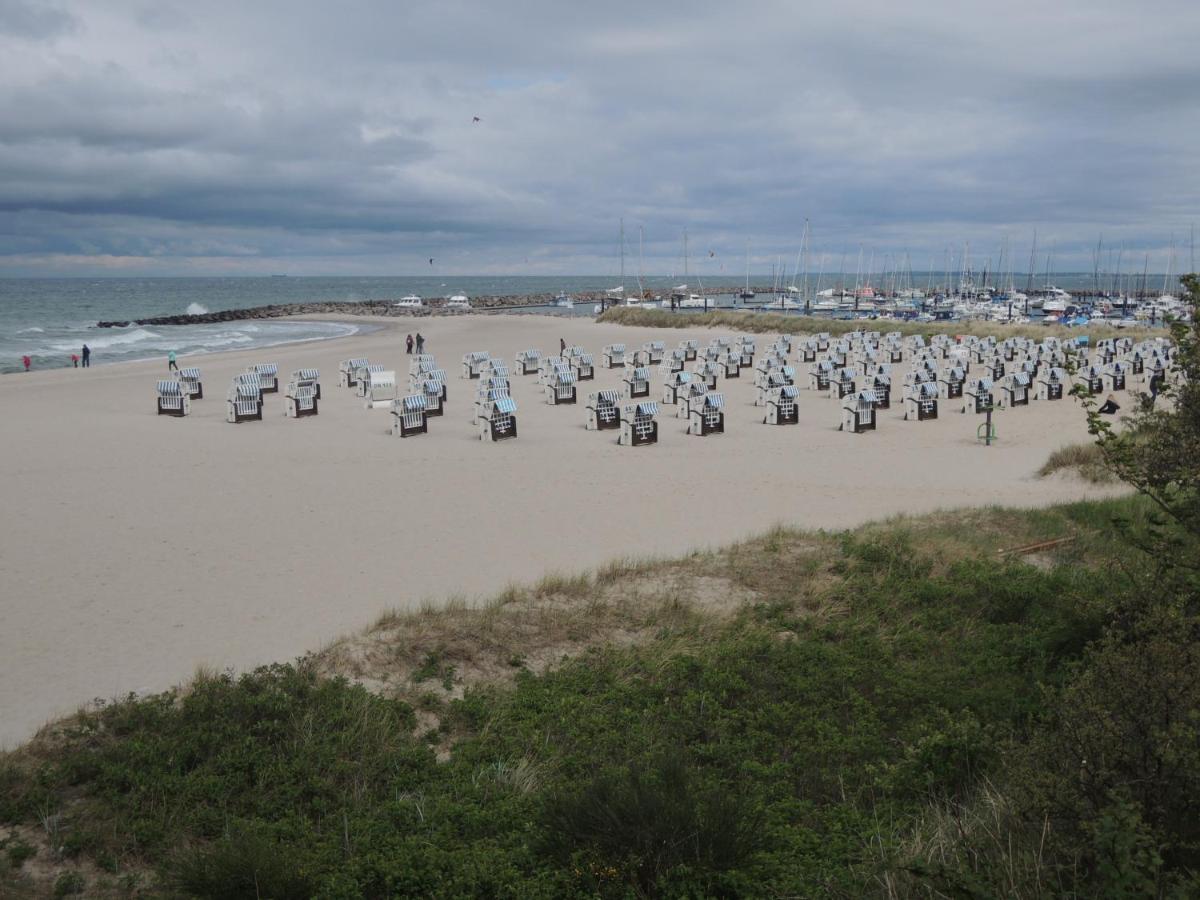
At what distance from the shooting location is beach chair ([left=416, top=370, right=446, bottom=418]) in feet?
76.2

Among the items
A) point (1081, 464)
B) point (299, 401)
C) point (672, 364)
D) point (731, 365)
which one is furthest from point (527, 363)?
point (1081, 464)

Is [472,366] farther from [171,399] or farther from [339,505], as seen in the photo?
[339,505]

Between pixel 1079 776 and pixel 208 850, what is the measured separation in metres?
4.00

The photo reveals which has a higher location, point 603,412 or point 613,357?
point 613,357

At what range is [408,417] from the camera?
20406 millimetres

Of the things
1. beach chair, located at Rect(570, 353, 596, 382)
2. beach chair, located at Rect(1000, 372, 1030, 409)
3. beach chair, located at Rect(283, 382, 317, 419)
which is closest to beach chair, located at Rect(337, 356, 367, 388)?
beach chair, located at Rect(283, 382, 317, 419)

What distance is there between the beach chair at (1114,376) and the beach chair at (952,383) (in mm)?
3978

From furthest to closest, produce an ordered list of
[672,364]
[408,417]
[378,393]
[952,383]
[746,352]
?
1. [746,352]
2. [672,364]
3. [378,393]
4. [952,383]
5. [408,417]

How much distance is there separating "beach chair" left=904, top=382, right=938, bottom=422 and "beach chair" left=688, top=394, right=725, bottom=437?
5017mm

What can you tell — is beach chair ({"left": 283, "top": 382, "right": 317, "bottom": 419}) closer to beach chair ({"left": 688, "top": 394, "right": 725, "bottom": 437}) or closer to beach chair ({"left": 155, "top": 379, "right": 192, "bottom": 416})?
beach chair ({"left": 155, "top": 379, "right": 192, "bottom": 416})

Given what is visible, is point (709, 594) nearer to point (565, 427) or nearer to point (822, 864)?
point (822, 864)

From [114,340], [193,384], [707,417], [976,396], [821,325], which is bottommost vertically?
[114,340]

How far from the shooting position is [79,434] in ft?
65.6

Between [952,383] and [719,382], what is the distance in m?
7.08
